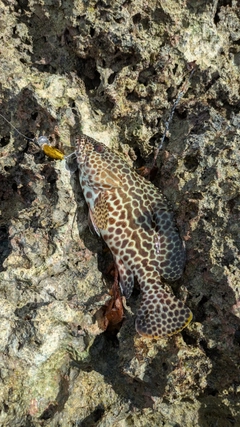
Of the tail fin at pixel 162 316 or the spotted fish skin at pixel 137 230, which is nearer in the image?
the tail fin at pixel 162 316

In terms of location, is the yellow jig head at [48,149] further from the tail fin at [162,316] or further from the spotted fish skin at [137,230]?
the tail fin at [162,316]

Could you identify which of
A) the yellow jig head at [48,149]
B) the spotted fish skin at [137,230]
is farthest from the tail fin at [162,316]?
the yellow jig head at [48,149]

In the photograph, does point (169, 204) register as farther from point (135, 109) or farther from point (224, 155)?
point (135, 109)

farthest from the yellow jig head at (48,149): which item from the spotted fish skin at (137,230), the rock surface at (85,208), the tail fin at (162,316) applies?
the tail fin at (162,316)

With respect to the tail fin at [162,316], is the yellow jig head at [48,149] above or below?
above

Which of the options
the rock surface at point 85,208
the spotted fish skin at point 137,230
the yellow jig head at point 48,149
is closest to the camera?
the rock surface at point 85,208

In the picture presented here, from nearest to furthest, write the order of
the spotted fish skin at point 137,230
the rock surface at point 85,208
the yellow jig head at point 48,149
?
the rock surface at point 85,208 → the spotted fish skin at point 137,230 → the yellow jig head at point 48,149

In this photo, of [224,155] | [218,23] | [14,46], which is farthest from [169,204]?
[14,46]

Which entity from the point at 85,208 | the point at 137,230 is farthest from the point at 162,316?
the point at 85,208
